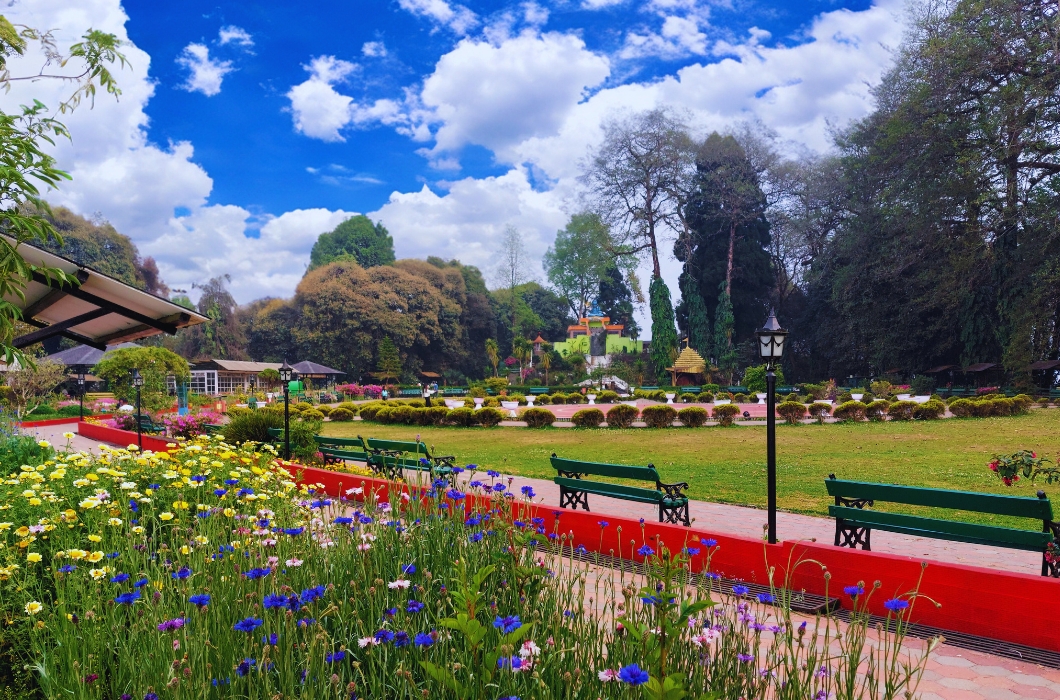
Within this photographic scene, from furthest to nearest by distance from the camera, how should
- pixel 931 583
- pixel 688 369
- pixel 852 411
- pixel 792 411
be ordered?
1. pixel 688 369
2. pixel 852 411
3. pixel 792 411
4. pixel 931 583

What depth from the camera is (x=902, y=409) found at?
17.6 meters

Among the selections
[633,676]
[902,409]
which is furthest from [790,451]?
[633,676]

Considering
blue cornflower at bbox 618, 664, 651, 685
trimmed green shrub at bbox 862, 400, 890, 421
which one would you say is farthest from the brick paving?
trimmed green shrub at bbox 862, 400, 890, 421

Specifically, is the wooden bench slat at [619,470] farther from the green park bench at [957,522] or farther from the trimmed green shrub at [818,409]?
the trimmed green shrub at [818,409]

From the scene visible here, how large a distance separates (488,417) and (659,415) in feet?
15.7

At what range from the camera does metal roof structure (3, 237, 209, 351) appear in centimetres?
457

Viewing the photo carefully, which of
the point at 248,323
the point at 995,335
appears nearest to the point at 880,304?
Result: the point at 995,335

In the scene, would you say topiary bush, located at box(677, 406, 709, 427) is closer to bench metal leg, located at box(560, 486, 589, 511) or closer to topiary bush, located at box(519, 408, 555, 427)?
topiary bush, located at box(519, 408, 555, 427)

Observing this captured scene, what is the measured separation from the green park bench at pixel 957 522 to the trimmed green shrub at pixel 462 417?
1424cm

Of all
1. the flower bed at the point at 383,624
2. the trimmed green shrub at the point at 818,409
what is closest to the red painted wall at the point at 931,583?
the flower bed at the point at 383,624

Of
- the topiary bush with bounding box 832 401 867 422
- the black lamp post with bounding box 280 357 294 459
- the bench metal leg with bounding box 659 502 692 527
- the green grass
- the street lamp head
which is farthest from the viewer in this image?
the topiary bush with bounding box 832 401 867 422

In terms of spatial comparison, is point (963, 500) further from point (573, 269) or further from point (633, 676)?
point (573, 269)

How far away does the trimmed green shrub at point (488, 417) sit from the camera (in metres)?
18.3

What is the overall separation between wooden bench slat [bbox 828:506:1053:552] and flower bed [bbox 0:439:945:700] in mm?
1413
